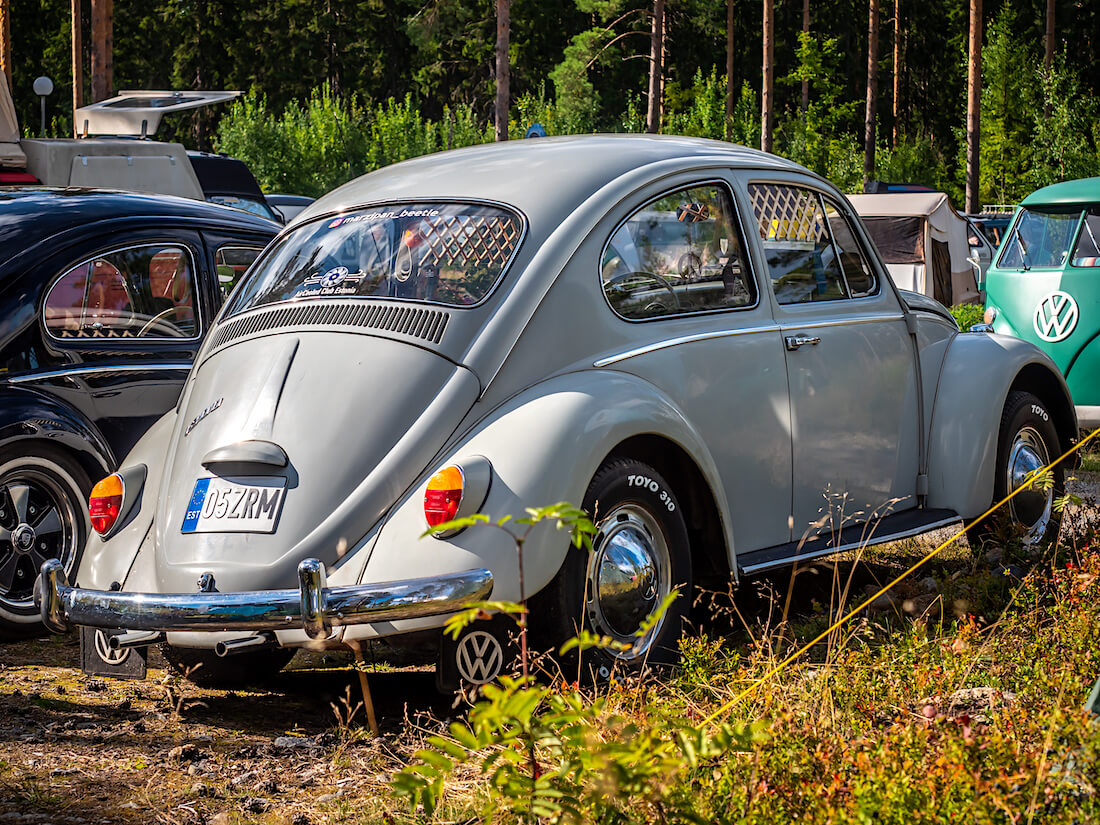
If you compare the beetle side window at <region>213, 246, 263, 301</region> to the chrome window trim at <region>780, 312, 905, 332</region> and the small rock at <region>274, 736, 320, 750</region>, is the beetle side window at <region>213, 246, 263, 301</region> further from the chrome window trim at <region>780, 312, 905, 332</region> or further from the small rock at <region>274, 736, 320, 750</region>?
the small rock at <region>274, 736, 320, 750</region>

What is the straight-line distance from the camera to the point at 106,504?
480cm

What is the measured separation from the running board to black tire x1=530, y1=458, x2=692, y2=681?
1.47 ft

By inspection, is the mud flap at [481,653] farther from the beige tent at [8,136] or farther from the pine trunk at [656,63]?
the pine trunk at [656,63]

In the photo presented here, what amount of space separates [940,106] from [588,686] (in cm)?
6695

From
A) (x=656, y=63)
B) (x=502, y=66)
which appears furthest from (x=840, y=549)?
(x=656, y=63)

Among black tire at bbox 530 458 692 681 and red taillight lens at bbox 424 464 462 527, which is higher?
red taillight lens at bbox 424 464 462 527

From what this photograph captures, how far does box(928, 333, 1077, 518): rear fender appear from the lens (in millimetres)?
6016

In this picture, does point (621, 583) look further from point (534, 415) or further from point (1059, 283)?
point (1059, 283)

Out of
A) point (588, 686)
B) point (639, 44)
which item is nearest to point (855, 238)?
point (588, 686)

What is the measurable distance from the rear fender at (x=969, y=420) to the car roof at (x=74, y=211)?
356cm

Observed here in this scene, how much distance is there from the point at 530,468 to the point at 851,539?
1.87 meters

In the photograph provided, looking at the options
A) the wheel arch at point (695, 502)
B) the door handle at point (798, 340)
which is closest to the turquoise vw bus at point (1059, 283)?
the door handle at point (798, 340)

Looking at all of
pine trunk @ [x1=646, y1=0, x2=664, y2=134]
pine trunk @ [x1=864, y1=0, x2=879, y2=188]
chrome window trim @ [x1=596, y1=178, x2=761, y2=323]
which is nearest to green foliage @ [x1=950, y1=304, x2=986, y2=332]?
chrome window trim @ [x1=596, y1=178, x2=761, y2=323]

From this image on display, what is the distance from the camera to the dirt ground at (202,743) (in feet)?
12.2
